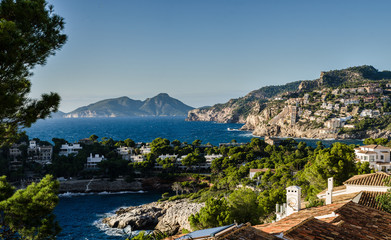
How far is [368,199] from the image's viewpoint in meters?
11.1

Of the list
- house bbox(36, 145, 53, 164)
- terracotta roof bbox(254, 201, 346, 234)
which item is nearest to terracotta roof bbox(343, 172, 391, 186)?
terracotta roof bbox(254, 201, 346, 234)

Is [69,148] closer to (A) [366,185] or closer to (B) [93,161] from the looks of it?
(B) [93,161]

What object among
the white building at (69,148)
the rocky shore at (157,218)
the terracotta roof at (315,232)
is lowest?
the rocky shore at (157,218)

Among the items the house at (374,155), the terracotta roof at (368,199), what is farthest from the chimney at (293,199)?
the house at (374,155)

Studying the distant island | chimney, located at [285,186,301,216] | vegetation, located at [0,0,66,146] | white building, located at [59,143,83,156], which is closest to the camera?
vegetation, located at [0,0,66,146]

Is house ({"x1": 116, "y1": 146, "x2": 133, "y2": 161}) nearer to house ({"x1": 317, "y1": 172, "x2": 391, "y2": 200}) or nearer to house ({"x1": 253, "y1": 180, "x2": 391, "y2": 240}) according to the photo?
house ({"x1": 317, "y1": 172, "x2": 391, "y2": 200})

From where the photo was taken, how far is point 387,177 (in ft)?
40.2

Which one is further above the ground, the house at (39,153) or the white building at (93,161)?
the house at (39,153)

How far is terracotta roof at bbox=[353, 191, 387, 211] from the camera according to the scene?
34.1ft

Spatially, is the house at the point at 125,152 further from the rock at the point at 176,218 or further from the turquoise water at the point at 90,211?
the rock at the point at 176,218

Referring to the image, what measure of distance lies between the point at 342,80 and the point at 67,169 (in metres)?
146

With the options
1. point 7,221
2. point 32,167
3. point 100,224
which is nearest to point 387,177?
point 7,221

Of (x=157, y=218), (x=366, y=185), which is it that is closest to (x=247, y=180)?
(x=157, y=218)

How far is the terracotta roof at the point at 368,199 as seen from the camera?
10.4 metres
